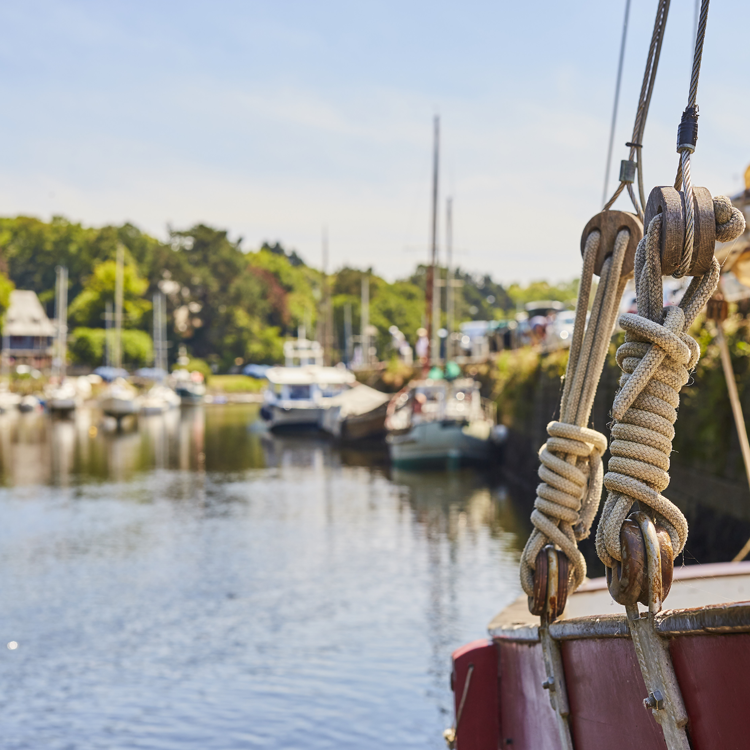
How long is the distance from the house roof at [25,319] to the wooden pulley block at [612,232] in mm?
93560

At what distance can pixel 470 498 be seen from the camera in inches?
875

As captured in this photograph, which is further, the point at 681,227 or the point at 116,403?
the point at 116,403

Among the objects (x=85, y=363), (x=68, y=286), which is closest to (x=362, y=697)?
(x=85, y=363)

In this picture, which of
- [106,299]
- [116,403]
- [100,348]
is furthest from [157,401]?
[106,299]

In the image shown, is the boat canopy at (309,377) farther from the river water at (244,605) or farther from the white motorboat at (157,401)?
the river water at (244,605)

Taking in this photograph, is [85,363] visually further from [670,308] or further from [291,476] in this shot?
[670,308]

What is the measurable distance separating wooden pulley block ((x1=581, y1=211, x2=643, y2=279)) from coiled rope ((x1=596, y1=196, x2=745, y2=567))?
57 centimetres

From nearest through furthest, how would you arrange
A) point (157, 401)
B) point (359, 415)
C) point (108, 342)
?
1. point (359, 415)
2. point (157, 401)
3. point (108, 342)

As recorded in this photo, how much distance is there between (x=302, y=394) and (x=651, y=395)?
44855mm

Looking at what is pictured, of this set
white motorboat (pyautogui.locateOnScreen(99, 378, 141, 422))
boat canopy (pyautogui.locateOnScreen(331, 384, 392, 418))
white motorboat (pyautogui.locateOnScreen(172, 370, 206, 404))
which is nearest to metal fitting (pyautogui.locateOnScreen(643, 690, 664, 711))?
boat canopy (pyautogui.locateOnScreen(331, 384, 392, 418))

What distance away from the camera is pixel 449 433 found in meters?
27.4

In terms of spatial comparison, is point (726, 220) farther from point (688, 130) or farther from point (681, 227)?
point (688, 130)

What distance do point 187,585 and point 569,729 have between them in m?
11.5

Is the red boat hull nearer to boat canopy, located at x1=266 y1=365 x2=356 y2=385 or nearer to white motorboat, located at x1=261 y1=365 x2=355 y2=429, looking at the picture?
white motorboat, located at x1=261 y1=365 x2=355 y2=429
